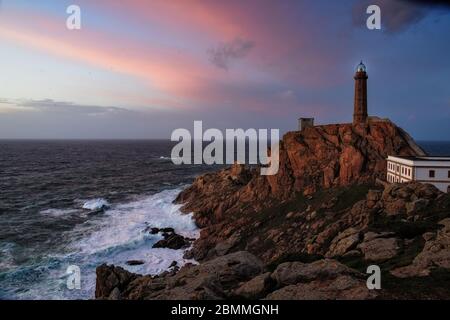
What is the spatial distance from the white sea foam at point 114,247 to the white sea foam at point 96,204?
1811 mm

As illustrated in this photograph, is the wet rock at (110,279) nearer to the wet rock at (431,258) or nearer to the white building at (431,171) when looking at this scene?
the wet rock at (431,258)

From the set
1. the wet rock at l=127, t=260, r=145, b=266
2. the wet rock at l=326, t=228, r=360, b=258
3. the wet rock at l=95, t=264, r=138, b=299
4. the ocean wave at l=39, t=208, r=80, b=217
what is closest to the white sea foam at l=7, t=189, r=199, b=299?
the wet rock at l=127, t=260, r=145, b=266

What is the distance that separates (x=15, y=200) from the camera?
64938mm

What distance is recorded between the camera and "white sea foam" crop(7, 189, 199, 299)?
31281 millimetres

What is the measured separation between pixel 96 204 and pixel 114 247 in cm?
2235

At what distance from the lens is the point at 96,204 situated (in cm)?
6141

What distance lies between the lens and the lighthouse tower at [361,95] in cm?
5769

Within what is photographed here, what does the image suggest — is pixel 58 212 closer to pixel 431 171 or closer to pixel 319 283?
pixel 319 283

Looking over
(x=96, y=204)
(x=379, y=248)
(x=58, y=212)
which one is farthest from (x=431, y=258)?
(x=96, y=204)

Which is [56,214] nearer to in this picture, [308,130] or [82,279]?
[82,279]

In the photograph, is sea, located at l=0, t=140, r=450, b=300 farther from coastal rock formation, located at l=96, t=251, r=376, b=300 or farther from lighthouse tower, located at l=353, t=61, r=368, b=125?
lighthouse tower, located at l=353, t=61, r=368, b=125

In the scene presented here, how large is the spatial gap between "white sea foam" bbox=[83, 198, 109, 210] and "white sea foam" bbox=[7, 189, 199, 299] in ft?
5.94

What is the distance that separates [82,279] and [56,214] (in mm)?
26252

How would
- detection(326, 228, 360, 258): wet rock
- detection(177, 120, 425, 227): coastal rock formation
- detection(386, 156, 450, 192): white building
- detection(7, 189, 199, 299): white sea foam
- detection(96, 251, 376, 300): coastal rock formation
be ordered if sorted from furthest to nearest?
detection(177, 120, 425, 227): coastal rock formation < detection(386, 156, 450, 192): white building < detection(7, 189, 199, 299): white sea foam < detection(326, 228, 360, 258): wet rock < detection(96, 251, 376, 300): coastal rock formation
